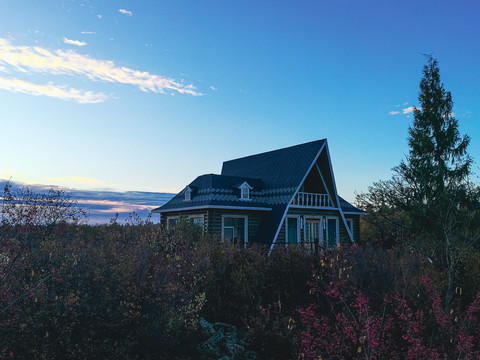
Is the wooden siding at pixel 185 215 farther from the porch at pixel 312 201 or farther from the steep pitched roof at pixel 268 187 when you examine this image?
the porch at pixel 312 201

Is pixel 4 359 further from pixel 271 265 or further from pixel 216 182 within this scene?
pixel 216 182

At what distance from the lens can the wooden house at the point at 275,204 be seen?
22500 millimetres

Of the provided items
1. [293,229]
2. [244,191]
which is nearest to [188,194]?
[244,191]

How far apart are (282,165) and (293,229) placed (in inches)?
181

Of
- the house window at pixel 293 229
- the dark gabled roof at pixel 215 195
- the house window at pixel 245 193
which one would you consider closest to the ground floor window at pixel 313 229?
the house window at pixel 293 229

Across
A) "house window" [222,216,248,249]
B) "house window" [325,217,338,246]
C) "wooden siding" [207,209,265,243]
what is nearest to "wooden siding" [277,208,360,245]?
"house window" [325,217,338,246]

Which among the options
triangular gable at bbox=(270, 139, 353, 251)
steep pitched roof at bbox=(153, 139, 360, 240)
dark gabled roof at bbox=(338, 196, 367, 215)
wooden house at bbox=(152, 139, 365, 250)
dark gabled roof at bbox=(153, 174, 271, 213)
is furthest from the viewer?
dark gabled roof at bbox=(338, 196, 367, 215)

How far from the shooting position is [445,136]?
3134 centimetres

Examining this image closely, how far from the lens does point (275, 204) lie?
23969mm

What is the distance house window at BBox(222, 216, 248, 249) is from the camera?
22.5 metres

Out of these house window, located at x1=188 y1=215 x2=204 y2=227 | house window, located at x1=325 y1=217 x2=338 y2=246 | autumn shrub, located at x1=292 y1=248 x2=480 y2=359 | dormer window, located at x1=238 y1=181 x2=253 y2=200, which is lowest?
autumn shrub, located at x1=292 y1=248 x2=480 y2=359

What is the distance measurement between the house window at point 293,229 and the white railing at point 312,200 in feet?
3.25

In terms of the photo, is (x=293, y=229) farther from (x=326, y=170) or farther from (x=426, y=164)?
(x=426, y=164)

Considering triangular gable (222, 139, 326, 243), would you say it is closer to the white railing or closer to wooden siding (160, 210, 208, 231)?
the white railing
